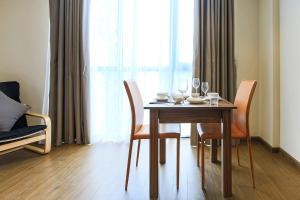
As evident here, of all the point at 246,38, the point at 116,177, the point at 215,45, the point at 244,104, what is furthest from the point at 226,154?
the point at 246,38

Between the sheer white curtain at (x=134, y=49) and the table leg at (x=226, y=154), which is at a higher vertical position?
the sheer white curtain at (x=134, y=49)

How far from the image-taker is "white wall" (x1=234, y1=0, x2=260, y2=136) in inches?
151

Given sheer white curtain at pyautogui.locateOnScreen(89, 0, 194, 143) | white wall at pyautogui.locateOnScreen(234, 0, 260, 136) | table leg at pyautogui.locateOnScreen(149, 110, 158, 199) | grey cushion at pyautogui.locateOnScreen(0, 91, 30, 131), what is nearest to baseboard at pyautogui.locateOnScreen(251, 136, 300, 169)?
white wall at pyautogui.locateOnScreen(234, 0, 260, 136)

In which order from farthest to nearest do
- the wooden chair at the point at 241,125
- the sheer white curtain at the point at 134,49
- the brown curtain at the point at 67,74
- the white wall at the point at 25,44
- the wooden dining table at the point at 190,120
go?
the white wall at the point at 25,44, the sheer white curtain at the point at 134,49, the brown curtain at the point at 67,74, the wooden chair at the point at 241,125, the wooden dining table at the point at 190,120

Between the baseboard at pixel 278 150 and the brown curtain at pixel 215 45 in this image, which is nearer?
the baseboard at pixel 278 150

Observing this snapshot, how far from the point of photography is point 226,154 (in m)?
2.16

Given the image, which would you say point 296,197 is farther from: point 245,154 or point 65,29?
point 65,29

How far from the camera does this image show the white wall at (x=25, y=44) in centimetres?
395

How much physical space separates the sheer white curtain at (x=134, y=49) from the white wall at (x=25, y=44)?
80 cm

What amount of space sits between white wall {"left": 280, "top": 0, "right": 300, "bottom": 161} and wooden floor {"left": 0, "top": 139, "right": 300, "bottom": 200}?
0.27m

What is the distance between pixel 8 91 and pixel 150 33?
217 centimetres

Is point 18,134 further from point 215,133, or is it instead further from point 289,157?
point 289,157

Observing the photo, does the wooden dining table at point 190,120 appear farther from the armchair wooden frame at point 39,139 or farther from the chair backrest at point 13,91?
the chair backrest at point 13,91

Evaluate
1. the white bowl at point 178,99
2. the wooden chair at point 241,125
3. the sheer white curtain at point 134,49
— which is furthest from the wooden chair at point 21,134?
the wooden chair at point 241,125
